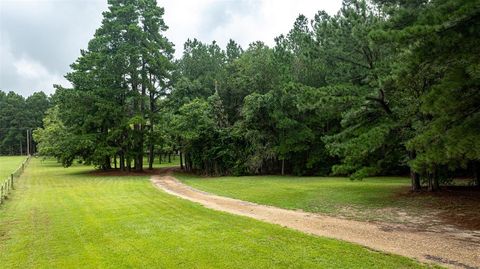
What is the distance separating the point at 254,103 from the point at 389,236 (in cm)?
2282

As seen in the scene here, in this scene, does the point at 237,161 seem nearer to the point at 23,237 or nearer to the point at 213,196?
the point at 213,196

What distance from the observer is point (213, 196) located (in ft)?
62.6

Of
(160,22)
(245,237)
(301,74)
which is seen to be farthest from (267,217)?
(160,22)

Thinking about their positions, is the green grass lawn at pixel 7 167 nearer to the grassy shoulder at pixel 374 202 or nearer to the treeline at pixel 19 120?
the grassy shoulder at pixel 374 202

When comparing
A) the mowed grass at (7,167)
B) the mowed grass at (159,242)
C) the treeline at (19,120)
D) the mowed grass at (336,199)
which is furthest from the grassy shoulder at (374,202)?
the treeline at (19,120)

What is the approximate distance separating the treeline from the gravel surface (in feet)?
280

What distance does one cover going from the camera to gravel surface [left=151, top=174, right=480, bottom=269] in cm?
802

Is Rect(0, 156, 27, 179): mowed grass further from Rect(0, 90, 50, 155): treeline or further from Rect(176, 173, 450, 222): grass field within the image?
Rect(0, 90, 50, 155): treeline

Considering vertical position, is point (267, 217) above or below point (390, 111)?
below

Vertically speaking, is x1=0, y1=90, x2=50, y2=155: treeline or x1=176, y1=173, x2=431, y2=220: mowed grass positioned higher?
x1=0, y1=90, x2=50, y2=155: treeline

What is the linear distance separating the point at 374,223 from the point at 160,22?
33502mm

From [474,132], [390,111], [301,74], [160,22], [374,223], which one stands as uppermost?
[160,22]

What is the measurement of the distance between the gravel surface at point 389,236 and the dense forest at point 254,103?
3.69m

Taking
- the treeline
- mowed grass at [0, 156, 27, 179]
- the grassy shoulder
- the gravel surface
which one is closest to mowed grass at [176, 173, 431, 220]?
the grassy shoulder
